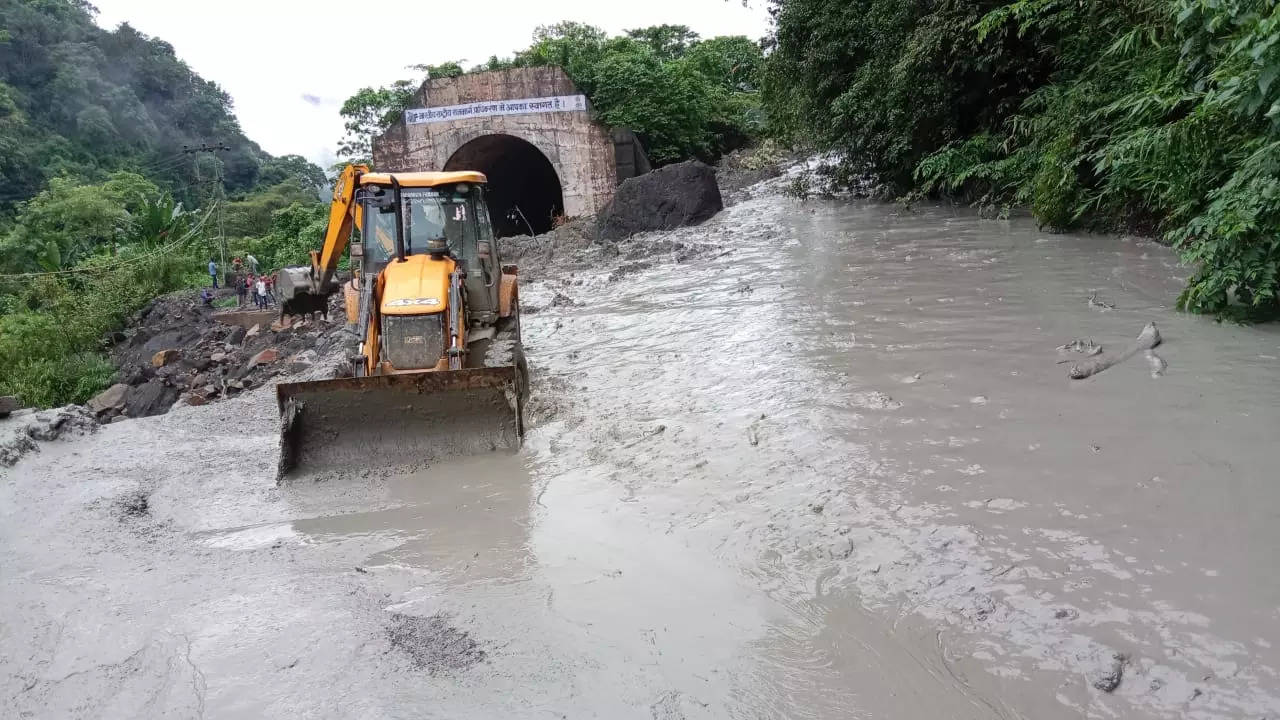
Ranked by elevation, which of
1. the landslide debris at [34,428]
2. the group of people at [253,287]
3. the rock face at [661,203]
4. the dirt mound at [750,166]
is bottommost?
the landslide debris at [34,428]

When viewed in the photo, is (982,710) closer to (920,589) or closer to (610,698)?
(920,589)

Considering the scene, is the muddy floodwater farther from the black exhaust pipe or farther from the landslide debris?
the black exhaust pipe

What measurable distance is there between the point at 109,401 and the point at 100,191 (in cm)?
2894

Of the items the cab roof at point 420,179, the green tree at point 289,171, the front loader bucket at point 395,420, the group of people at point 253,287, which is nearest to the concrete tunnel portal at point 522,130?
the group of people at point 253,287

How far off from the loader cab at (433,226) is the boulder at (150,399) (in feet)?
18.5

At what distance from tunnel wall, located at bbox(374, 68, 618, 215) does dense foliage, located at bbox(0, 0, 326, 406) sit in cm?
664

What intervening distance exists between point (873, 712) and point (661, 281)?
9.90m

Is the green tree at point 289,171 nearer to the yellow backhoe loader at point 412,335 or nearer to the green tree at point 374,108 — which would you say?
the green tree at point 374,108

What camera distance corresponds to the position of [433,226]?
7.63m

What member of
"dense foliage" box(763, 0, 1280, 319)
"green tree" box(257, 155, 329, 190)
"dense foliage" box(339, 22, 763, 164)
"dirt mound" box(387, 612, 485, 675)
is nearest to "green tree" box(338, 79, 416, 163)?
"dense foliage" box(339, 22, 763, 164)

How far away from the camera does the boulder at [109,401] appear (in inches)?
439

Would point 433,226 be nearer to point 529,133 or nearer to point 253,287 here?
point 253,287

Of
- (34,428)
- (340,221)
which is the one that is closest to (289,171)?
(34,428)

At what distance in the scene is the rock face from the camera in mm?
18375
